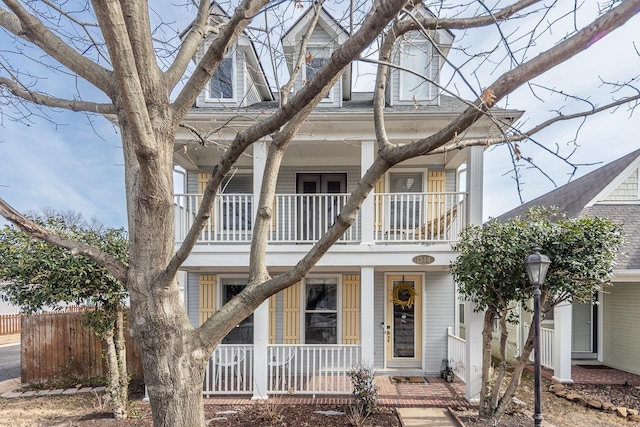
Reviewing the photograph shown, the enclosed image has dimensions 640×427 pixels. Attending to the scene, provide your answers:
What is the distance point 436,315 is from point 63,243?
737 centimetres

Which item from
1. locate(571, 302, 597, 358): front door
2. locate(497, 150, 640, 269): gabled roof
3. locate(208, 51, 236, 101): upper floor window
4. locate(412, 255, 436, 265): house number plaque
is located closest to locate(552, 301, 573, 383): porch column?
locate(497, 150, 640, 269): gabled roof

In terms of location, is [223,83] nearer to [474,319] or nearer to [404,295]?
Answer: [404,295]

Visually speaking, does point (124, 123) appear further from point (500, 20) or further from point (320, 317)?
point (320, 317)

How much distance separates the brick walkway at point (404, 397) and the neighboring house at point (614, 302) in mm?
2886

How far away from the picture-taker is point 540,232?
4.82 meters

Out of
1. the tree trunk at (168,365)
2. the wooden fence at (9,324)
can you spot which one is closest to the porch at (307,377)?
the tree trunk at (168,365)

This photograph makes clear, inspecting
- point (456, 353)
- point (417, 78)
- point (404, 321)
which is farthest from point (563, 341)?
point (417, 78)

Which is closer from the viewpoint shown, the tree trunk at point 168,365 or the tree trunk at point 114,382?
the tree trunk at point 168,365

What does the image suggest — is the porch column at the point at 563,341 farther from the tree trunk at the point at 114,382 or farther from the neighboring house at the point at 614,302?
the tree trunk at the point at 114,382

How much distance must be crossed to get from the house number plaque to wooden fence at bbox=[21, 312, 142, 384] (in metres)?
6.44

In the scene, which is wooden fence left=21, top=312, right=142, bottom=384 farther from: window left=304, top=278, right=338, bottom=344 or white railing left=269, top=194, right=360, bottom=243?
white railing left=269, top=194, right=360, bottom=243

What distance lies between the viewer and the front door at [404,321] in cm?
757

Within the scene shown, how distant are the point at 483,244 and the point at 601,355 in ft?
22.5

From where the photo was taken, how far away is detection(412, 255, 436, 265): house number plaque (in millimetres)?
6066
